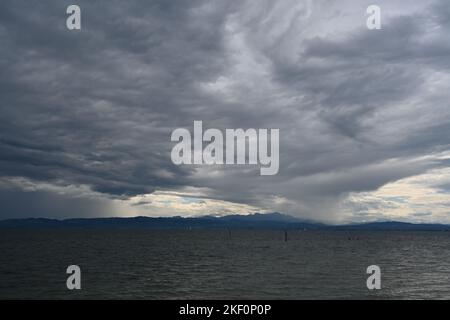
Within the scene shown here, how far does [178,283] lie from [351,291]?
21491mm

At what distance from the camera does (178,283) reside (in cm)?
5344

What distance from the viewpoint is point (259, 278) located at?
58469 millimetres

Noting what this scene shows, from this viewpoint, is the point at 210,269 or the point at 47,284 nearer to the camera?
the point at 47,284
